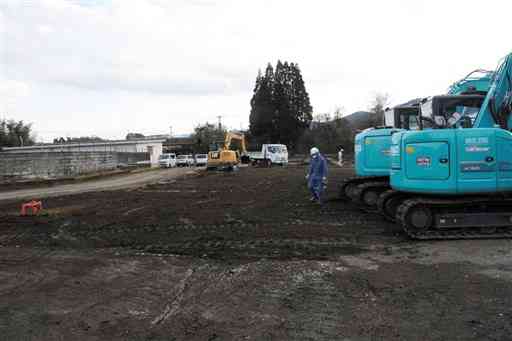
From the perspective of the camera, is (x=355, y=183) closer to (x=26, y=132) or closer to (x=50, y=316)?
(x=50, y=316)

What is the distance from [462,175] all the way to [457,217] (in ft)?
2.53

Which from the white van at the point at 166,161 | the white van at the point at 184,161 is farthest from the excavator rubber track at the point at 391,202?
the white van at the point at 184,161

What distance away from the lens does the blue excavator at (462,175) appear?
7.25 m

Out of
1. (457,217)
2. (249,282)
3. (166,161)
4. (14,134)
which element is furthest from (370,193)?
(14,134)

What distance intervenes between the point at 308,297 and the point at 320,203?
6878 mm

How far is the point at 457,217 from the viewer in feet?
24.3

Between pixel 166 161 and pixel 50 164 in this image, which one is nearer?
pixel 50 164

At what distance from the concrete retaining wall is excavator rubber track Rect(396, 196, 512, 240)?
2346cm

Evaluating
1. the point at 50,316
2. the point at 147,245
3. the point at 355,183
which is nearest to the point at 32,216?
the point at 147,245

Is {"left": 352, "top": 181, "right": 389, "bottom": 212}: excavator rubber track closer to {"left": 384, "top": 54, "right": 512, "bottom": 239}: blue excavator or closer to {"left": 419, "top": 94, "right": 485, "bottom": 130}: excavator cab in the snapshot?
{"left": 419, "top": 94, "right": 485, "bottom": 130}: excavator cab

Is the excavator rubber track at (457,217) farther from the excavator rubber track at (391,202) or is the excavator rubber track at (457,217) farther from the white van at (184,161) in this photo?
the white van at (184,161)

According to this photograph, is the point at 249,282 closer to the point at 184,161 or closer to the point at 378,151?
the point at 378,151

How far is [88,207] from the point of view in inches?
483

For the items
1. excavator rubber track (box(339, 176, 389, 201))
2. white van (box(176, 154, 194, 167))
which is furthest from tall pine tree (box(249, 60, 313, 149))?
excavator rubber track (box(339, 176, 389, 201))
